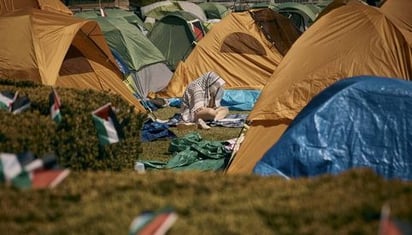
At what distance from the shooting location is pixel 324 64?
314 inches

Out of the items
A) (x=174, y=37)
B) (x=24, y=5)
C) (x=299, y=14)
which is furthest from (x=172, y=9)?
(x=24, y=5)

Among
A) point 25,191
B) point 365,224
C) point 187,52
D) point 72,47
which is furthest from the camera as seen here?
point 187,52

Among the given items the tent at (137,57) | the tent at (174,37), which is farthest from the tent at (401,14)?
the tent at (174,37)

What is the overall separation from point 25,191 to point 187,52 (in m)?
15.0

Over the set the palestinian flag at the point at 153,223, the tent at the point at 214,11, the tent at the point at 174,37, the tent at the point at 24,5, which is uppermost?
the palestinian flag at the point at 153,223

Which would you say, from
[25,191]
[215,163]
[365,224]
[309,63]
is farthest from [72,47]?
[365,224]

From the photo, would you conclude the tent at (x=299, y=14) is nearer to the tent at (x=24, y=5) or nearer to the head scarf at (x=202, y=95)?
the tent at (x=24, y=5)

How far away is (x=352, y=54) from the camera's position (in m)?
8.08

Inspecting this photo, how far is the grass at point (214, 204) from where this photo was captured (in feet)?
11.1

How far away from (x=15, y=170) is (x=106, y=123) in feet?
5.75

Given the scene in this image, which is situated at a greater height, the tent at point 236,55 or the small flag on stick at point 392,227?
the small flag on stick at point 392,227

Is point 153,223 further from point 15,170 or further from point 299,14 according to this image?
point 299,14

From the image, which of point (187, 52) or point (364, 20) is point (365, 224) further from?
point (187, 52)

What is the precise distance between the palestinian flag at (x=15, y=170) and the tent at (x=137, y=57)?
10.9 metres
